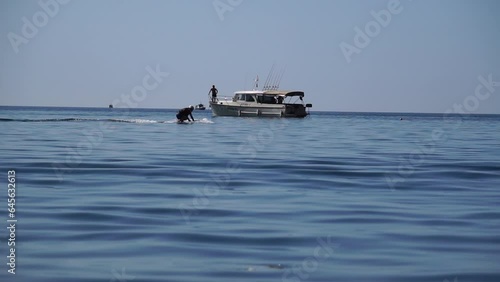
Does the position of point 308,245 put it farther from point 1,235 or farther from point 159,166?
point 159,166

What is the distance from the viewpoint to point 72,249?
10.2 metres

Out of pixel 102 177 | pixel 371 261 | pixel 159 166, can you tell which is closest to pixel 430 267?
pixel 371 261

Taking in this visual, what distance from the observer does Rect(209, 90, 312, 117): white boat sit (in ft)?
249

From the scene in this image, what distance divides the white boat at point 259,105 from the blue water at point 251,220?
51.7 metres

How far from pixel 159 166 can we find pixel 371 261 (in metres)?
12.9

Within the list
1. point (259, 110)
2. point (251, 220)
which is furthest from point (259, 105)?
point (251, 220)

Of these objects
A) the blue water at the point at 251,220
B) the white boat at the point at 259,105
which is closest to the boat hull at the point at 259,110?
the white boat at the point at 259,105

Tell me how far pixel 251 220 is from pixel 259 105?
209ft

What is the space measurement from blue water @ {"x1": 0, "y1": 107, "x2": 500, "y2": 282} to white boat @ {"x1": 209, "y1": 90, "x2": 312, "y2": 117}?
5169 centimetres

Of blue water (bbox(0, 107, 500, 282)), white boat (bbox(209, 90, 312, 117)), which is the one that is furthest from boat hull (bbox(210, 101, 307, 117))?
blue water (bbox(0, 107, 500, 282))

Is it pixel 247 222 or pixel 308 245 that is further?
pixel 247 222

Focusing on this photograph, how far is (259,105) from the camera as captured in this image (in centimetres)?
7612

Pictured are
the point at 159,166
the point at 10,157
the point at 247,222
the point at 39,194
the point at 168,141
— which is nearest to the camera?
the point at 247,222

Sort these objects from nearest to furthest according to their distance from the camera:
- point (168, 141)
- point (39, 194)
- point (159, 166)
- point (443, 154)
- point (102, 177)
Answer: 1. point (39, 194)
2. point (102, 177)
3. point (159, 166)
4. point (443, 154)
5. point (168, 141)
